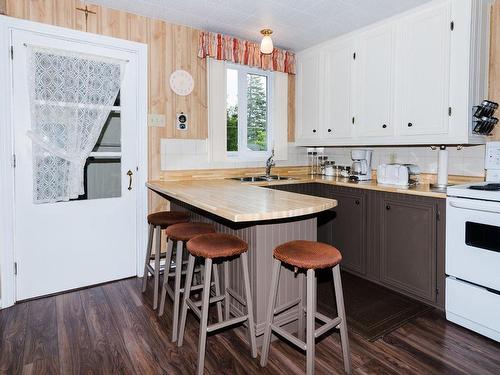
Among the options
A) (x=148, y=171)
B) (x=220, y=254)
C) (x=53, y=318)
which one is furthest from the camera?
(x=148, y=171)

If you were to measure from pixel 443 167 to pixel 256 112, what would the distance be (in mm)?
2046

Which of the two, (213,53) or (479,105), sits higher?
(213,53)

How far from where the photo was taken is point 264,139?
162 inches

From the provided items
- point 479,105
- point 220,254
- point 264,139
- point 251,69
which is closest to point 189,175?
point 264,139

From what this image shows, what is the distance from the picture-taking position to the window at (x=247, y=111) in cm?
381

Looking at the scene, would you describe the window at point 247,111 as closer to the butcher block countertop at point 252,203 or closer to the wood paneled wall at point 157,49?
the wood paneled wall at point 157,49

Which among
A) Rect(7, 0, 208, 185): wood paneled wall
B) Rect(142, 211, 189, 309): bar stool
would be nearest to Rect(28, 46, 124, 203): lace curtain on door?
Rect(7, 0, 208, 185): wood paneled wall

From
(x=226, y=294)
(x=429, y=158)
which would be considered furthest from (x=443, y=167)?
(x=226, y=294)

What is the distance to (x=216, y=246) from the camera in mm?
1901

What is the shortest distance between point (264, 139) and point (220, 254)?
8.14 ft

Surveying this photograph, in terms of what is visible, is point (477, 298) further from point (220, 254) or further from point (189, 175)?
point (189, 175)

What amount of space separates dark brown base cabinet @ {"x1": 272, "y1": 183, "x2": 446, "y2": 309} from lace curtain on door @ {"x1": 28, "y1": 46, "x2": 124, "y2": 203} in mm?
1844

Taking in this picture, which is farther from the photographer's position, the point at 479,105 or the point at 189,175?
the point at 189,175

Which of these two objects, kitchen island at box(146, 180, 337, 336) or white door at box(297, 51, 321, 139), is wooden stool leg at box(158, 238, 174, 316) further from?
white door at box(297, 51, 321, 139)
